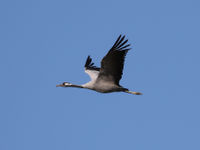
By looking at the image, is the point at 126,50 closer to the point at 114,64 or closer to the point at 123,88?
the point at 114,64

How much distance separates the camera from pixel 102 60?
58.1ft

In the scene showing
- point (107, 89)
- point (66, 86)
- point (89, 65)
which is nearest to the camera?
point (107, 89)

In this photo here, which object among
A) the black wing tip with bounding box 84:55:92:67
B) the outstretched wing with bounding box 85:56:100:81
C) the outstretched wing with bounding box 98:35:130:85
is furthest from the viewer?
the black wing tip with bounding box 84:55:92:67

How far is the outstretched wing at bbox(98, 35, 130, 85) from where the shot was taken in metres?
17.7

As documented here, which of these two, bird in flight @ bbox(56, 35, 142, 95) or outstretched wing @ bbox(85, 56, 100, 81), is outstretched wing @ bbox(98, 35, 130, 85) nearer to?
bird in flight @ bbox(56, 35, 142, 95)

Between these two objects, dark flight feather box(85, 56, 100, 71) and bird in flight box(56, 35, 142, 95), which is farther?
dark flight feather box(85, 56, 100, 71)

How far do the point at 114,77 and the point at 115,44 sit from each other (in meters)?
1.71

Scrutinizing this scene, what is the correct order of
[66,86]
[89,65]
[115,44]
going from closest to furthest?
[115,44] < [66,86] < [89,65]

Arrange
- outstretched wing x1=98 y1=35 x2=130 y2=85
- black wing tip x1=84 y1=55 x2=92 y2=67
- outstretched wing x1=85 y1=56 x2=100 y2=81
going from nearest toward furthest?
outstretched wing x1=98 y1=35 x2=130 y2=85, outstretched wing x1=85 y1=56 x2=100 y2=81, black wing tip x1=84 y1=55 x2=92 y2=67

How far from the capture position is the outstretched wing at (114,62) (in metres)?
17.7

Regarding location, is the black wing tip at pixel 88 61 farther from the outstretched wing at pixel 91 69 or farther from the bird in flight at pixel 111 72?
the bird in flight at pixel 111 72

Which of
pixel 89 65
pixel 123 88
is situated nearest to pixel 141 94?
pixel 123 88

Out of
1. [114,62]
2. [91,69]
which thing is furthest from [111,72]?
[91,69]

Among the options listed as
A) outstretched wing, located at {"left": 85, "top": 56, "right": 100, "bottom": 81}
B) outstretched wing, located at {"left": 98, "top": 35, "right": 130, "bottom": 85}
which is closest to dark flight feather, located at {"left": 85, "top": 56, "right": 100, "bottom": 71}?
outstretched wing, located at {"left": 85, "top": 56, "right": 100, "bottom": 81}
